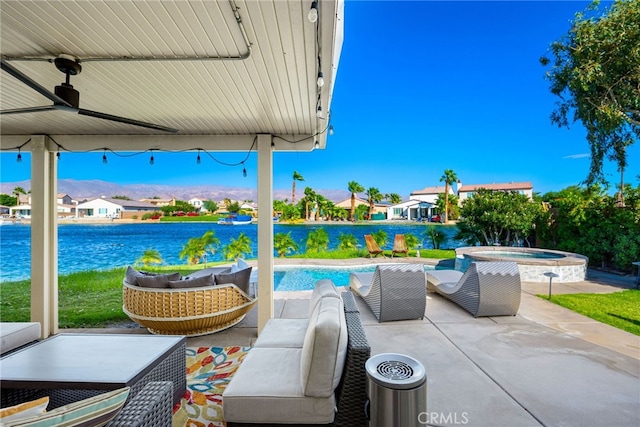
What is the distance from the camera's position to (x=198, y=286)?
3.56 m

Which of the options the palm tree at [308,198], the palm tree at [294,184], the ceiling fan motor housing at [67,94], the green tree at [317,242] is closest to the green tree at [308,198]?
the palm tree at [308,198]

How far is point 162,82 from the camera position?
7.93 feet

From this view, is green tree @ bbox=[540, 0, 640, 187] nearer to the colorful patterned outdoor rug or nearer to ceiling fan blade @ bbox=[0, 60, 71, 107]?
the colorful patterned outdoor rug

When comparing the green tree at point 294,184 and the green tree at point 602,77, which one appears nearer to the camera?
the green tree at point 602,77

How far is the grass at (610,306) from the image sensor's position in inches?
150

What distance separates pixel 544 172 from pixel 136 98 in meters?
31.5

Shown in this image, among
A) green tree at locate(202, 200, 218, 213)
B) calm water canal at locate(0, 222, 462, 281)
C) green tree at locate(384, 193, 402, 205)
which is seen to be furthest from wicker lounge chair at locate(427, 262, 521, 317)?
green tree at locate(384, 193, 402, 205)

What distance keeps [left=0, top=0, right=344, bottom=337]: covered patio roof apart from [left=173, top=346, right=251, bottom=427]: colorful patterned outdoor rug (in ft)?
2.82

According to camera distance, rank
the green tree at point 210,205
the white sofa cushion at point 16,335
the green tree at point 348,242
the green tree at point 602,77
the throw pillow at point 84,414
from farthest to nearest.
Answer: the green tree at point 210,205, the green tree at point 348,242, the green tree at point 602,77, the white sofa cushion at point 16,335, the throw pillow at point 84,414

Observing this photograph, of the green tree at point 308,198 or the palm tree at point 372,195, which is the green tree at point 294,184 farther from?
the palm tree at point 372,195

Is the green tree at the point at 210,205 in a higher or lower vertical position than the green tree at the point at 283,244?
higher

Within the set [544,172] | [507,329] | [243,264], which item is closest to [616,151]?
[507,329]

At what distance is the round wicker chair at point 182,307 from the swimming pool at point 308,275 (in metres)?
3.90

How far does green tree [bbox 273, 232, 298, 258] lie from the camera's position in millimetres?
11172
